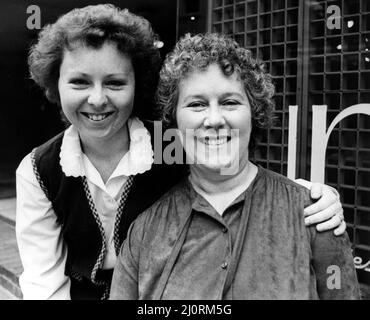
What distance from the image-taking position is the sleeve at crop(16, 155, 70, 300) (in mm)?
1604

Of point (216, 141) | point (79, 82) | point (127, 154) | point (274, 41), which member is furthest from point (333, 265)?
point (274, 41)

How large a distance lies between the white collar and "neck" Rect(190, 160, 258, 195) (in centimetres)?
23

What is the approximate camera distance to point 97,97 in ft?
4.83

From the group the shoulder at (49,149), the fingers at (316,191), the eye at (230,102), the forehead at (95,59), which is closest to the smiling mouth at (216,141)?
the eye at (230,102)

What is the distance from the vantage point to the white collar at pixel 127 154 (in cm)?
155

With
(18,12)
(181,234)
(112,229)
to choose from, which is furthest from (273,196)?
(18,12)

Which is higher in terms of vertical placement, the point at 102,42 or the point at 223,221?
the point at 102,42

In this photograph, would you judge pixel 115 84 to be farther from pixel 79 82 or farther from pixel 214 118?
pixel 214 118

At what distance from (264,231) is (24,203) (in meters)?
0.88

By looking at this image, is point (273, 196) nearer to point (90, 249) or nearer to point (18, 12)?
point (90, 249)

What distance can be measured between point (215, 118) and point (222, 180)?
22 cm

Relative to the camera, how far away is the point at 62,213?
1596 mm

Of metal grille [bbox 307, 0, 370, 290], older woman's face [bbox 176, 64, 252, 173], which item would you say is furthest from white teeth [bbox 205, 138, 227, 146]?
metal grille [bbox 307, 0, 370, 290]

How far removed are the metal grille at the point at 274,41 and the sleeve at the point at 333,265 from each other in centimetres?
106
